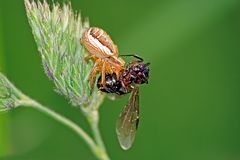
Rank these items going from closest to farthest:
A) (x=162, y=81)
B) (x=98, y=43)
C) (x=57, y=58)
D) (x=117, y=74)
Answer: (x=57, y=58), (x=98, y=43), (x=117, y=74), (x=162, y=81)

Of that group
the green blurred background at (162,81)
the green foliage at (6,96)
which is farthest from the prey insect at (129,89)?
the green blurred background at (162,81)

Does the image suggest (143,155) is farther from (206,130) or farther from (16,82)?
(16,82)

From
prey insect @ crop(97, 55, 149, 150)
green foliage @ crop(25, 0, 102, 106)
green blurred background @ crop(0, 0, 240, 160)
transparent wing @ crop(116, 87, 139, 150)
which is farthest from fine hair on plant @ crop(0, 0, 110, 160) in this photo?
green blurred background @ crop(0, 0, 240, 160)

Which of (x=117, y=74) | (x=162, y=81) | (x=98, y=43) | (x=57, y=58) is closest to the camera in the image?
(x=57, y=58)

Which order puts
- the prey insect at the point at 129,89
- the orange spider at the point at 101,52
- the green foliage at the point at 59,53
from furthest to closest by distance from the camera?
1. the prey insect at the point at 129,89
2. the orange spider at the point at 101,52
3. the green foliage at the point at 59,53

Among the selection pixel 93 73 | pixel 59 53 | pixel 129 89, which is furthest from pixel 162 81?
pixel 59 53

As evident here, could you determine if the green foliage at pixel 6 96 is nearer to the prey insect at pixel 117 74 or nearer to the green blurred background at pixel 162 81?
the prey insect at pixel 117 74

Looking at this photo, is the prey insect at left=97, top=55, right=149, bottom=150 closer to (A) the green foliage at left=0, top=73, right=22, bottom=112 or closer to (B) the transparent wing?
(B) the transparent wing

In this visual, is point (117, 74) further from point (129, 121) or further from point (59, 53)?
point (59, 53)
